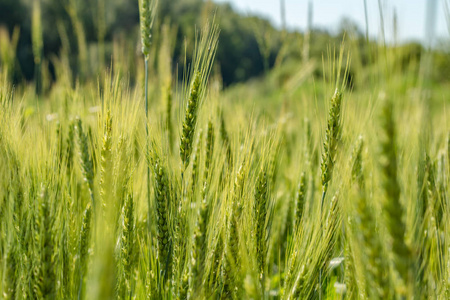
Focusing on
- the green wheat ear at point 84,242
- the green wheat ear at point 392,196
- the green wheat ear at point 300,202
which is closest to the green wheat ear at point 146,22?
the green wheat ear at point 84,242

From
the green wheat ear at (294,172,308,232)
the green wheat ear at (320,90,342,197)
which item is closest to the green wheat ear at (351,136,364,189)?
the green wheat ear at (320,90,342,197)

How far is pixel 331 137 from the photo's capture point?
115 cm

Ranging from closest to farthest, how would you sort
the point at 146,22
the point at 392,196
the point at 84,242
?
A: 1. the point at 392,196
2. the point at 84,242
3. the point at 146,22

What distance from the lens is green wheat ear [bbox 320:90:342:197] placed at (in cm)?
115

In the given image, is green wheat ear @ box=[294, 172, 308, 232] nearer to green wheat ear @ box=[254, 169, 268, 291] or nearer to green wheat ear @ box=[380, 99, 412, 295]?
green wheat ear @ box=[254, 169, 268, 291]

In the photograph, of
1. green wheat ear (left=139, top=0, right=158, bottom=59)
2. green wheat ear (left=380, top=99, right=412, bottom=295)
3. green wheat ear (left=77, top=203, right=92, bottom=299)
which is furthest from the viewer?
green wheat ear (left=139, top=0, right=158, bottom=59)

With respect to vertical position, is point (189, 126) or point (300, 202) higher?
point (189, 126)

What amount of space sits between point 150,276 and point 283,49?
234 cm

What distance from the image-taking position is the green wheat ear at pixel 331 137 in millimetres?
1146

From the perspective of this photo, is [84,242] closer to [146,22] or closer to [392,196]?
[146,22]

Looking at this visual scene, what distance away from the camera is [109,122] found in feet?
3.89

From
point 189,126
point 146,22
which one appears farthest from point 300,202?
point 146,22

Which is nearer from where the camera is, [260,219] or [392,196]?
[392,196]

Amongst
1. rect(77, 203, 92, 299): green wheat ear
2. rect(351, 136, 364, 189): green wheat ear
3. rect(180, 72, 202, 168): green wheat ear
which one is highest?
rect(180, 72, 202, 168): green wheat ear
